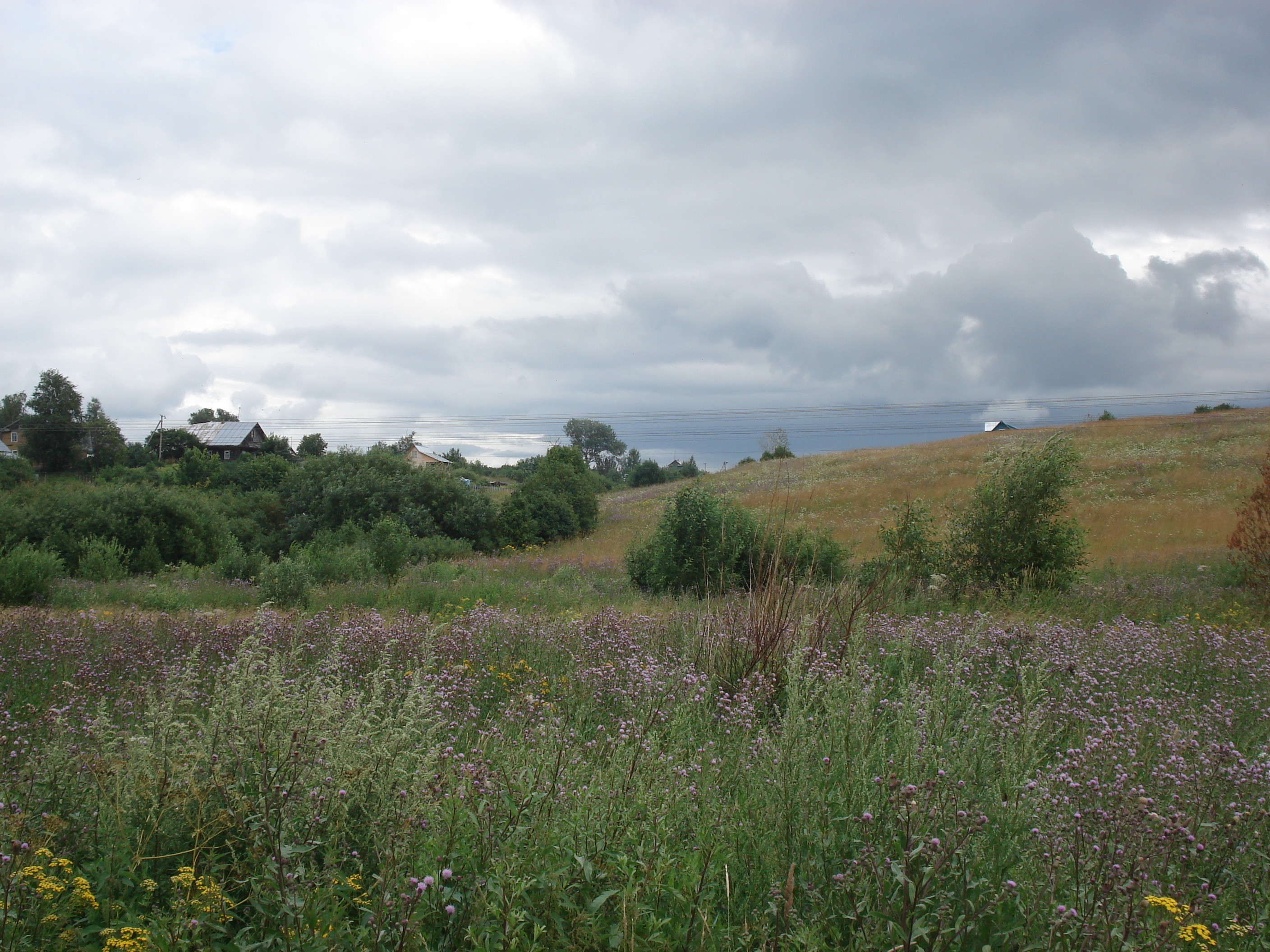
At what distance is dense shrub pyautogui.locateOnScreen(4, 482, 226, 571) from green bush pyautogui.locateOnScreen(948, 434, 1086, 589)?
861 inches

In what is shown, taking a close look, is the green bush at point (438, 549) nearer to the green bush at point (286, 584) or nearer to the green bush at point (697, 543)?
the green bush at point (697, 543)

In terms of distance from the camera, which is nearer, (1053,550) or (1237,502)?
(1053,550)

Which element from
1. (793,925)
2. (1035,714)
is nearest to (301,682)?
(793,925)

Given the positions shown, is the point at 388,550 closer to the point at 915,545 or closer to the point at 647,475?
the point at 915,545

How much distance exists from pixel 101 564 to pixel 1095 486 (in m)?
41.0

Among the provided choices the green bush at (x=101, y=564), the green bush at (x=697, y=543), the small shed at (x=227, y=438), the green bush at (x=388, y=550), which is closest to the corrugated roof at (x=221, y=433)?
the small shed at (x=227, y=438)

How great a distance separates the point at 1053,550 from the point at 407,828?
14690mm

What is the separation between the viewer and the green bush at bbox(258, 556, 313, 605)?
1230cm

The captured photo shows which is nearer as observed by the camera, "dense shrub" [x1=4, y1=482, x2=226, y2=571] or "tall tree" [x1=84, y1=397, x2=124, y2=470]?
"dense shrub" [x1=4, y1=482, x2=226, y2=571]

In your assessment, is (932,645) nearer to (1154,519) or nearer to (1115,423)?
(1154,519)

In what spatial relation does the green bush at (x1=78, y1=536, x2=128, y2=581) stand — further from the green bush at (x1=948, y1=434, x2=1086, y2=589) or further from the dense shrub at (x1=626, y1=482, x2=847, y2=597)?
the green bush at (x1=948, y1=434, x2=1086, y2=589)

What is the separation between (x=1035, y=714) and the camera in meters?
3.19

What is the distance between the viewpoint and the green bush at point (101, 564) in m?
16.6

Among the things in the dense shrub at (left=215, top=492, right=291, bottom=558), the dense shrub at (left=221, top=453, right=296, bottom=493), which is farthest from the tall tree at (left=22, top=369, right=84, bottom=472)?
the dense shrub at (left=215, top=492, right=291, bottom=558)
